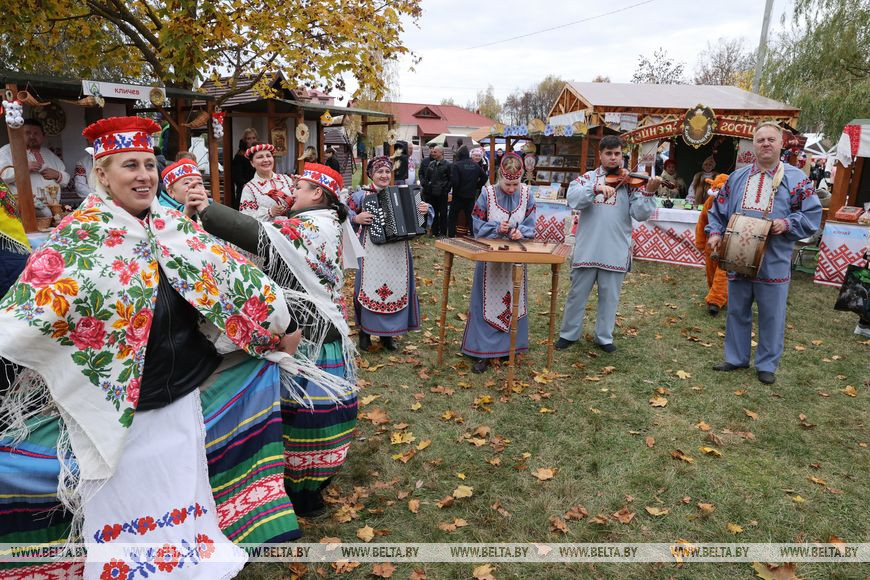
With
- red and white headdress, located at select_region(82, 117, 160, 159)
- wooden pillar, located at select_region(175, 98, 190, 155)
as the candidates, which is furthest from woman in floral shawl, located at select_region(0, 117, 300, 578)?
wooden pillar, located at select_region(175, 98, 190, 155)

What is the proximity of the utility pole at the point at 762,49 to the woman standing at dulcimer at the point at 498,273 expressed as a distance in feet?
53.4

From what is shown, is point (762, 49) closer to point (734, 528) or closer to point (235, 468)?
point (734, 528)

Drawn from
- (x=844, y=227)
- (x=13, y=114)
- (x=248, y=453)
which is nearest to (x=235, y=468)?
(x=248, y=453)

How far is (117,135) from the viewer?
197cm

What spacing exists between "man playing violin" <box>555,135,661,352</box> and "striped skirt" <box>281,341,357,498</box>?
3275mm

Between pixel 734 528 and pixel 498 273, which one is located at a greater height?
pixel 498 273

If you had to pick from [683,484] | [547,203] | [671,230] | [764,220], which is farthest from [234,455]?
[547,203]

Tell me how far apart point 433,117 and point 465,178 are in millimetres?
45169

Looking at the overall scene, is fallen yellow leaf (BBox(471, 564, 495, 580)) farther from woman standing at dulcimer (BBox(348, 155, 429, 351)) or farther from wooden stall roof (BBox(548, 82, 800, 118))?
wooden stall roof (BBox(548, 82, 800, 118))

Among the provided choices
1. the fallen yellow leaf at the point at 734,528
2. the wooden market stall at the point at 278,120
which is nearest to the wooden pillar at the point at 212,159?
the wooden market stall at the point at 278,120

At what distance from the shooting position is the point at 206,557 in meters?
Answer: 2.09

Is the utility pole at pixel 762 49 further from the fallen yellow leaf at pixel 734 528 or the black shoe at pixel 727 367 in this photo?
the fallen yellow leaf at pixel 734 528

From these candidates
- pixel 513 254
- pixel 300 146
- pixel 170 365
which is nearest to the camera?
pixel 170 365

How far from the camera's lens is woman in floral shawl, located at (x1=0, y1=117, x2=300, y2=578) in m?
1.83
